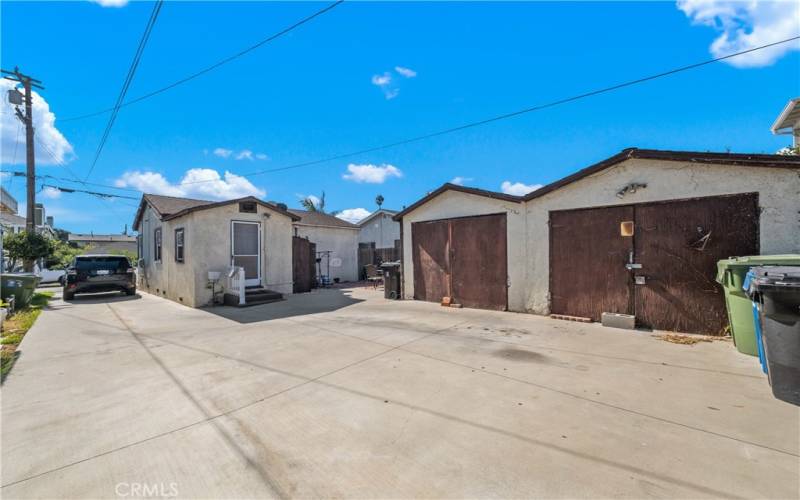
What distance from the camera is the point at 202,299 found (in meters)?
9.46

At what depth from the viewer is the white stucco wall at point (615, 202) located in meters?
4.98

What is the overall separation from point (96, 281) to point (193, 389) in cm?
1123

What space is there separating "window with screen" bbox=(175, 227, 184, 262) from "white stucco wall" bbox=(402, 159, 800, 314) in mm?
7344

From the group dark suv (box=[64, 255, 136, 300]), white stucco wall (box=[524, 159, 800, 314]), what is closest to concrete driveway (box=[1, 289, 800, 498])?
white stucco wall (box=[524, 159, 800, 314])

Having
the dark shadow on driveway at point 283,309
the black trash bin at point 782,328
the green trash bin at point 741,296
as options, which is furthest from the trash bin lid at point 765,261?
the dark shadow on driveway at point 283,309

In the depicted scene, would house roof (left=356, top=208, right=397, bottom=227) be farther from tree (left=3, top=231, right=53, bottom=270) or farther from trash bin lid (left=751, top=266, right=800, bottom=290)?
trash bin lid (left=751, top=266, right=800, bottom=290)

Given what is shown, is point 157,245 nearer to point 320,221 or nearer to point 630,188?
point 320,221

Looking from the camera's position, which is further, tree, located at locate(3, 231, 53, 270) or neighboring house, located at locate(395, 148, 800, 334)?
tree, located at locate(3, 231, 53, 270)

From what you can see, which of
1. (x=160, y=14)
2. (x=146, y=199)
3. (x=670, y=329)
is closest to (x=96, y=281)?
(x=146, y=199)

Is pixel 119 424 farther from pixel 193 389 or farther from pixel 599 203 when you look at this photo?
pixel 599 203

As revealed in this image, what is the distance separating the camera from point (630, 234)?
6.27 metres

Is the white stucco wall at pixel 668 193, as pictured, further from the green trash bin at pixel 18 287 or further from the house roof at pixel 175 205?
the green trash bin at pixel 18 287

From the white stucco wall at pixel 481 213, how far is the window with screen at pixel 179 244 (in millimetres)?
6983

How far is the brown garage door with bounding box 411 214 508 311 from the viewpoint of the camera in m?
8.24
